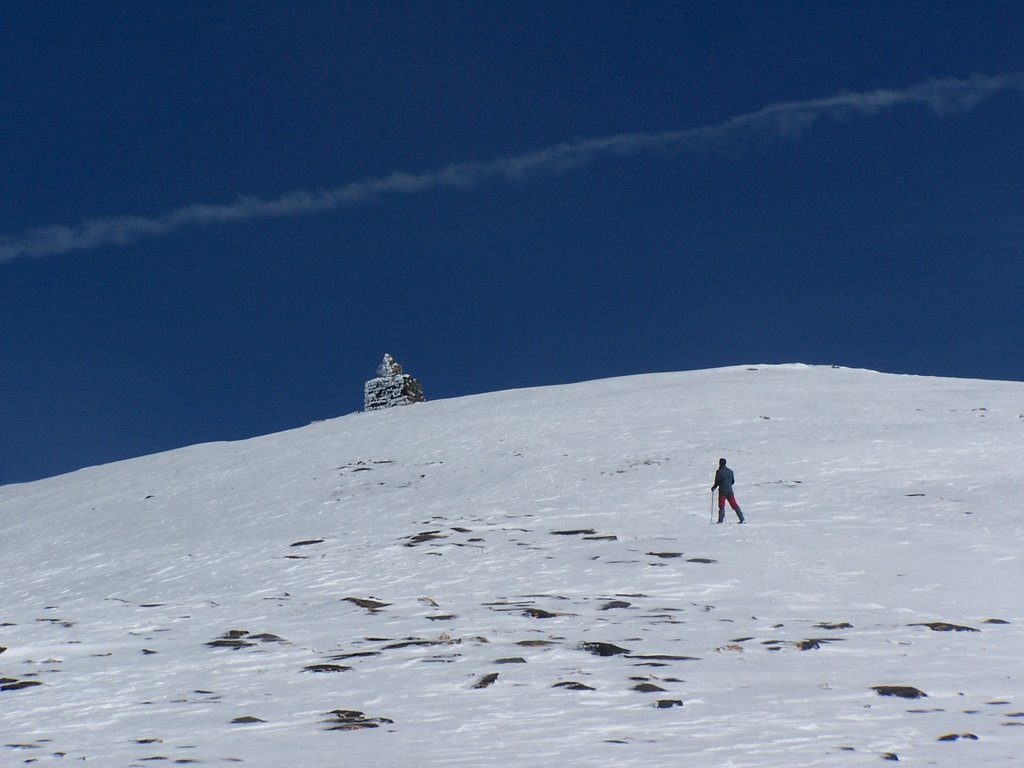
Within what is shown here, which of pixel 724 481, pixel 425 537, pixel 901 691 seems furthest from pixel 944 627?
pixel 425 537

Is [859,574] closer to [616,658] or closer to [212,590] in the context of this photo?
[616,658]

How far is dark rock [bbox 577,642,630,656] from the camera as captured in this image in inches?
447

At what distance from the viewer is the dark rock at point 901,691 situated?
29.9ft

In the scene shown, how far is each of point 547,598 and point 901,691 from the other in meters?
6.74

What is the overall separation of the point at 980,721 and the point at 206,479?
3029 centimetres

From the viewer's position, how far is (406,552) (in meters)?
20.1

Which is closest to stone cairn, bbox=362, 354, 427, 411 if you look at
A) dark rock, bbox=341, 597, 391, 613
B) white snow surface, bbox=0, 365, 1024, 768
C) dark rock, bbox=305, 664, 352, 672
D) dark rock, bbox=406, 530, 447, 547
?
white snow surface, bbox=0, 365, 1024, 768

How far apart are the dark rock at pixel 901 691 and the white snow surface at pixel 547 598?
5.1 inches

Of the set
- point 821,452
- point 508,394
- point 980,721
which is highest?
point 508,394

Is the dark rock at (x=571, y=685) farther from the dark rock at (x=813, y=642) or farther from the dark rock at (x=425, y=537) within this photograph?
the dark rock at (x=425, y=537)

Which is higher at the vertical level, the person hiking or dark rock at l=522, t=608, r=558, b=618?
the person hiking

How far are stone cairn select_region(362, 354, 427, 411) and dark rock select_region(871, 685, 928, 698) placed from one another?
160 ft

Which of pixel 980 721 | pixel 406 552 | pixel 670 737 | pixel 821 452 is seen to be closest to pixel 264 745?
pixel 670 737

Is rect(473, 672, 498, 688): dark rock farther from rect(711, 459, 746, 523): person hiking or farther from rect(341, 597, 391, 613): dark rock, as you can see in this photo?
rect(711, 459, 746, 523): person hiking
